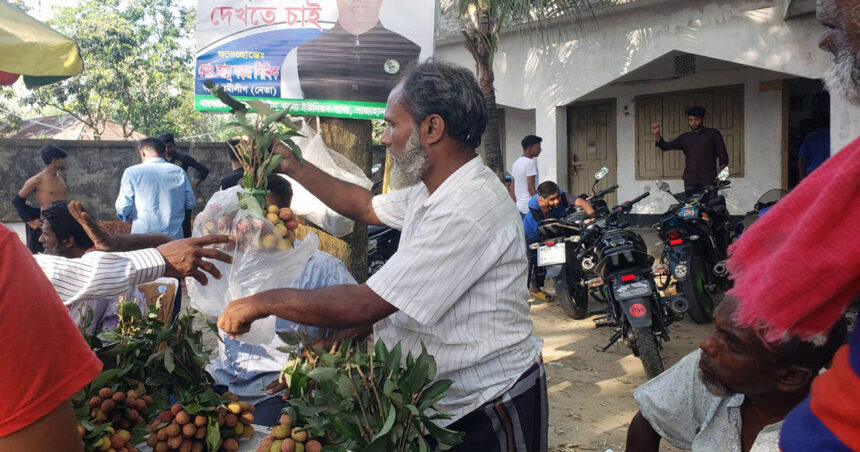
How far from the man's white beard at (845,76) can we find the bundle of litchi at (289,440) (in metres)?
1.52

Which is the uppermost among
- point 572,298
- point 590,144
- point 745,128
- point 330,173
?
point 745,128

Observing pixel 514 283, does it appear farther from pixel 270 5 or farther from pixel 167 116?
pixel 167 116

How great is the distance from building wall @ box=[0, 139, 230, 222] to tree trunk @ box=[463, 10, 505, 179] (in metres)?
6.77

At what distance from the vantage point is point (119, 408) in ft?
6.60

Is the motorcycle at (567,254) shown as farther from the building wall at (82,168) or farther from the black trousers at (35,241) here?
the building wall at (82,168)

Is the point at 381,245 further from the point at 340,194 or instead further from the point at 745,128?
the point at 745,128

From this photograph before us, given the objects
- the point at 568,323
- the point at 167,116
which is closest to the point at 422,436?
the point at 568,323

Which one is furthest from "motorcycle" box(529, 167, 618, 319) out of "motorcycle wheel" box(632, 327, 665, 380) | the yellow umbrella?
the yellow umbrella

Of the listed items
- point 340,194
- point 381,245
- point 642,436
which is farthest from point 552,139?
point 642,436

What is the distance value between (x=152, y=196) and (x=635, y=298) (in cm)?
441

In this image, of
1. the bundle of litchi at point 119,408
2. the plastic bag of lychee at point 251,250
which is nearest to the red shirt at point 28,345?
the bundle of litchi at point 119,408

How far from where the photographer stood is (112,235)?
274 cm

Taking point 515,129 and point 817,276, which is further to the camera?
point 515,129

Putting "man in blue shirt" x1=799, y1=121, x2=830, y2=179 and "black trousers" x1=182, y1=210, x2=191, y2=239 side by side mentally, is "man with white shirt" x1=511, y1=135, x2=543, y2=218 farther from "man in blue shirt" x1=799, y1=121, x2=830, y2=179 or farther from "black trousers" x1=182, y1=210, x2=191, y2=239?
"black trousers" x1=182, y1=210, x2=191, y2=239
